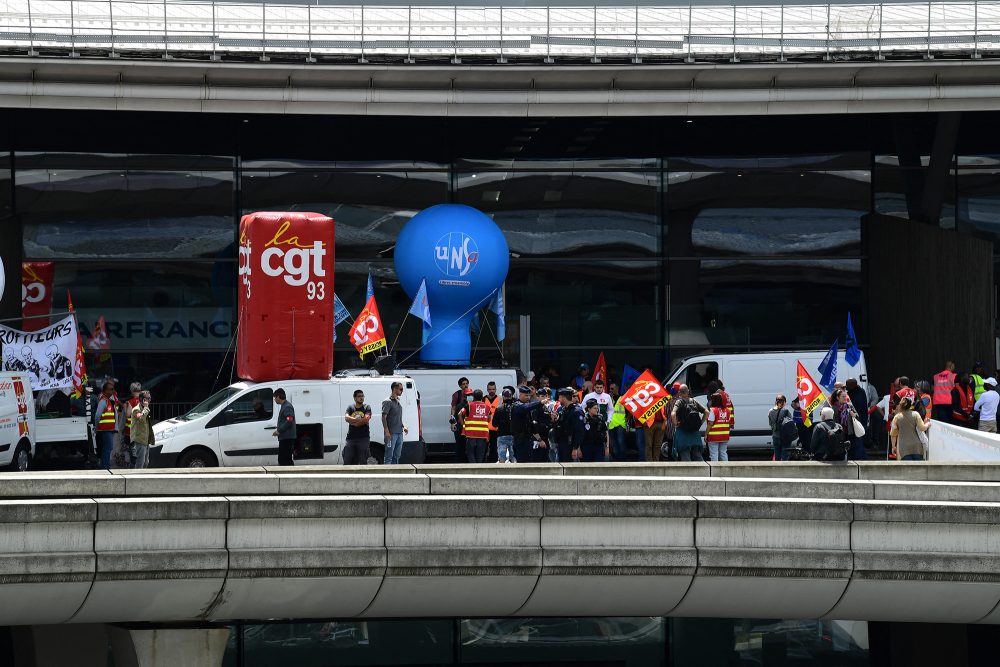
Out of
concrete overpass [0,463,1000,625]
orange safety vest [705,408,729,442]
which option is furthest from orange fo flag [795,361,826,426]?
concrete overpass [0,463,1000,625]

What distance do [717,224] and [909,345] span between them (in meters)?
4.42

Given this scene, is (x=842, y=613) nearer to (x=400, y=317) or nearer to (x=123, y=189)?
(x=400, y=317)

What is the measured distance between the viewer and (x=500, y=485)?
13.9m

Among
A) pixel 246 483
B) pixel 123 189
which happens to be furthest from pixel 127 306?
pixel 246 483

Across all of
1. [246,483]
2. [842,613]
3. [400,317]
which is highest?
[400,317]

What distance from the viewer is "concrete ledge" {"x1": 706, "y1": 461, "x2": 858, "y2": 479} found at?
1552 centimetres

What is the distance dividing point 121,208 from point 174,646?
1767 cm

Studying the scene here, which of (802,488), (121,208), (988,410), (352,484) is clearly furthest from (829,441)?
(121,208)

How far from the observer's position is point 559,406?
74.3 feet

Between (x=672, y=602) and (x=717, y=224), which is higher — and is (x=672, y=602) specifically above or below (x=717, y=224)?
below

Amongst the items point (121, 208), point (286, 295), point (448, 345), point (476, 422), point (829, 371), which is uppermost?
point (121, 208)

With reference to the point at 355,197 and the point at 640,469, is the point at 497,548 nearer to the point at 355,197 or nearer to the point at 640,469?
the point at 640,469

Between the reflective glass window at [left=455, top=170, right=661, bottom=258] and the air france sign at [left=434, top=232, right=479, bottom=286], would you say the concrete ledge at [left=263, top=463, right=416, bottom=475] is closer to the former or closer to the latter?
the air france sign at [left=434, top=232, right=479, bottom=286]

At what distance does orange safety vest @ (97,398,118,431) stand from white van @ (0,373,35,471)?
1.00 metres
